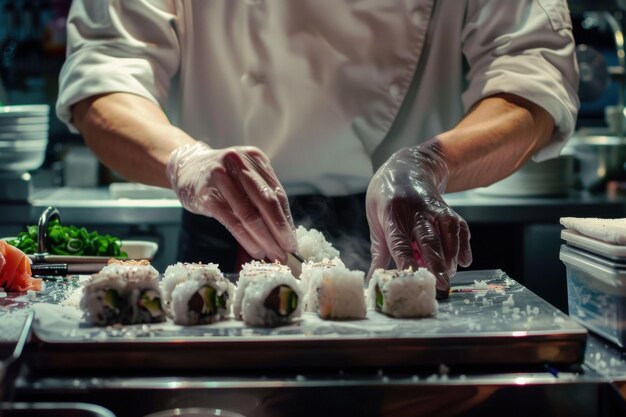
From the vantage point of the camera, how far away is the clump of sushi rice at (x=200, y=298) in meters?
1.51

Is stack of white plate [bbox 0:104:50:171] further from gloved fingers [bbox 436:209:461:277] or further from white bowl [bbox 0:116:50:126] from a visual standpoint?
gloved fingers [bbox 436:209:461:277]

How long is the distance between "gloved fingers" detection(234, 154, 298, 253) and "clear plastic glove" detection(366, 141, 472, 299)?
0.74 feet

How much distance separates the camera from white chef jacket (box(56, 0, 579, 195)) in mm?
2613


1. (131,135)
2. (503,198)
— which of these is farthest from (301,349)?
(503,198)

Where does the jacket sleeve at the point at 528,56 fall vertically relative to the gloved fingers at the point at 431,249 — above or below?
above

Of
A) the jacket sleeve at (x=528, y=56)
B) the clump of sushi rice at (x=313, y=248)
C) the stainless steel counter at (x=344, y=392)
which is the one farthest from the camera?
the jacket sleeve at (x=528, y=56)

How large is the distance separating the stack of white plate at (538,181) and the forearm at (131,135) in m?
1.91

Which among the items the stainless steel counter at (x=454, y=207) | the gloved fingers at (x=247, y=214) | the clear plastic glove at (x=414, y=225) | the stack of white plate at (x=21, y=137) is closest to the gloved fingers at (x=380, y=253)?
the clear plastic glove at (x=414, y=225)

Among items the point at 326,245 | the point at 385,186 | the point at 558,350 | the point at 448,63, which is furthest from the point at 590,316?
the point at 448,63

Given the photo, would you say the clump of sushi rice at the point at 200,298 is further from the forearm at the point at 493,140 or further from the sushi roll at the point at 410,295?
the forearm at the point at 493,140

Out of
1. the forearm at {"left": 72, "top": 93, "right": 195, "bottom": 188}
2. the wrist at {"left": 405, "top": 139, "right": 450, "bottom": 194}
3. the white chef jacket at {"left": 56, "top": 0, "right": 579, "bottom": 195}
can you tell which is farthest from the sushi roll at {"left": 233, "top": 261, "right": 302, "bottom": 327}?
the white chef jacket at {"left": 56, "top": 0, "right": 579, "bottom": 195}

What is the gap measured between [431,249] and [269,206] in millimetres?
398

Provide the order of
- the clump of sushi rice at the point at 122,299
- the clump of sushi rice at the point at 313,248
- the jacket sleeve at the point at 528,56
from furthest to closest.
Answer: the jacket sleeve at the point at 528,56, the clump of sushi rice at the point at 313,248, the clump of sushi rice at the point at 122,299

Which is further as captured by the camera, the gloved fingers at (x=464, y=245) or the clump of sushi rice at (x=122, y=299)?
the gloved fingers at (x=464, y=245)
